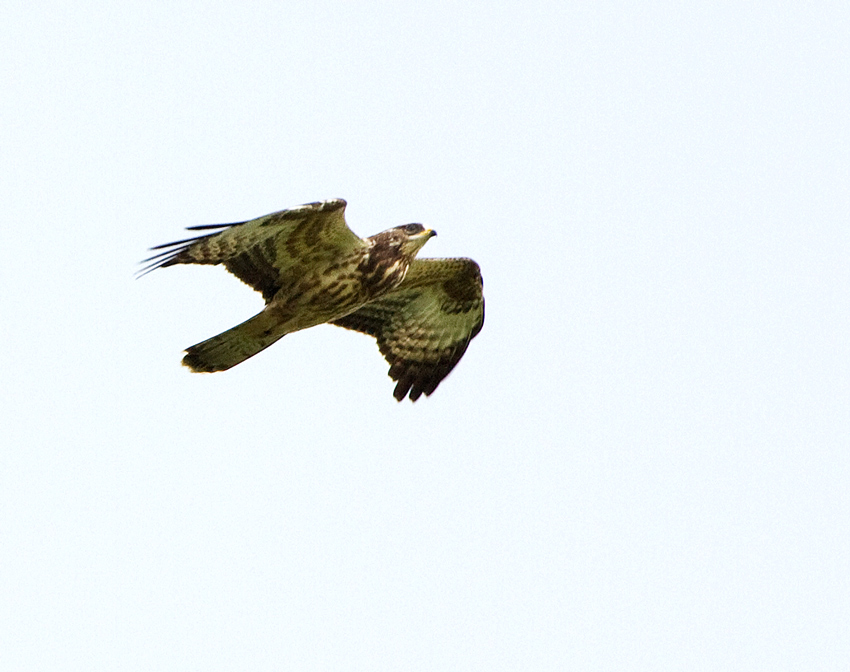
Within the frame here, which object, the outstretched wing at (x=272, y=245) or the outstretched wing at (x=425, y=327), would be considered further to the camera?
the outstretched wing at (x=425, y=327)

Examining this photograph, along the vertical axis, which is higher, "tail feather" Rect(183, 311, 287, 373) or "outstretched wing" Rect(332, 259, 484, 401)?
"outstretched wing" Rect(332, 259, 484, 401)

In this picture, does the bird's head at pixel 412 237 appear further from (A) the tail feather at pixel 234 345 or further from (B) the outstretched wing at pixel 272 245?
(A) the tail feather at pixel 234 345

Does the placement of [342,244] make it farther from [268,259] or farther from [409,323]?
[409,323]

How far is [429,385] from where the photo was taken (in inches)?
562

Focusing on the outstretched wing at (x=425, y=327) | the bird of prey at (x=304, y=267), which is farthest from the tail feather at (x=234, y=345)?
the outstretched wing at (x=425, y=327)

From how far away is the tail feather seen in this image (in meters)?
13.1

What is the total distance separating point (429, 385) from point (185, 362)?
218 cm

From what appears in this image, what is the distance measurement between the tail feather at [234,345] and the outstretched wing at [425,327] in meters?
1.13

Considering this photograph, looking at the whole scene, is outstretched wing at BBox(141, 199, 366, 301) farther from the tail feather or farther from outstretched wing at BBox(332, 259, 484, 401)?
outstretched wing at BBox(332, 259, 484, 401)

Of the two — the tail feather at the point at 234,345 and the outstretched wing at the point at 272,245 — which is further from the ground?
the outstretched wing at the point at 272,245

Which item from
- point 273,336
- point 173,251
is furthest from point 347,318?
point 173,251

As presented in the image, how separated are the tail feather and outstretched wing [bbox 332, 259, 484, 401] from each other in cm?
113

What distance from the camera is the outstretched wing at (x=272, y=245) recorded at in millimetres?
12438

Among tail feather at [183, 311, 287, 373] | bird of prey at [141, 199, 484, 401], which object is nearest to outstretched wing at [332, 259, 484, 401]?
bird of prey at [141, 199, 484, 401]
